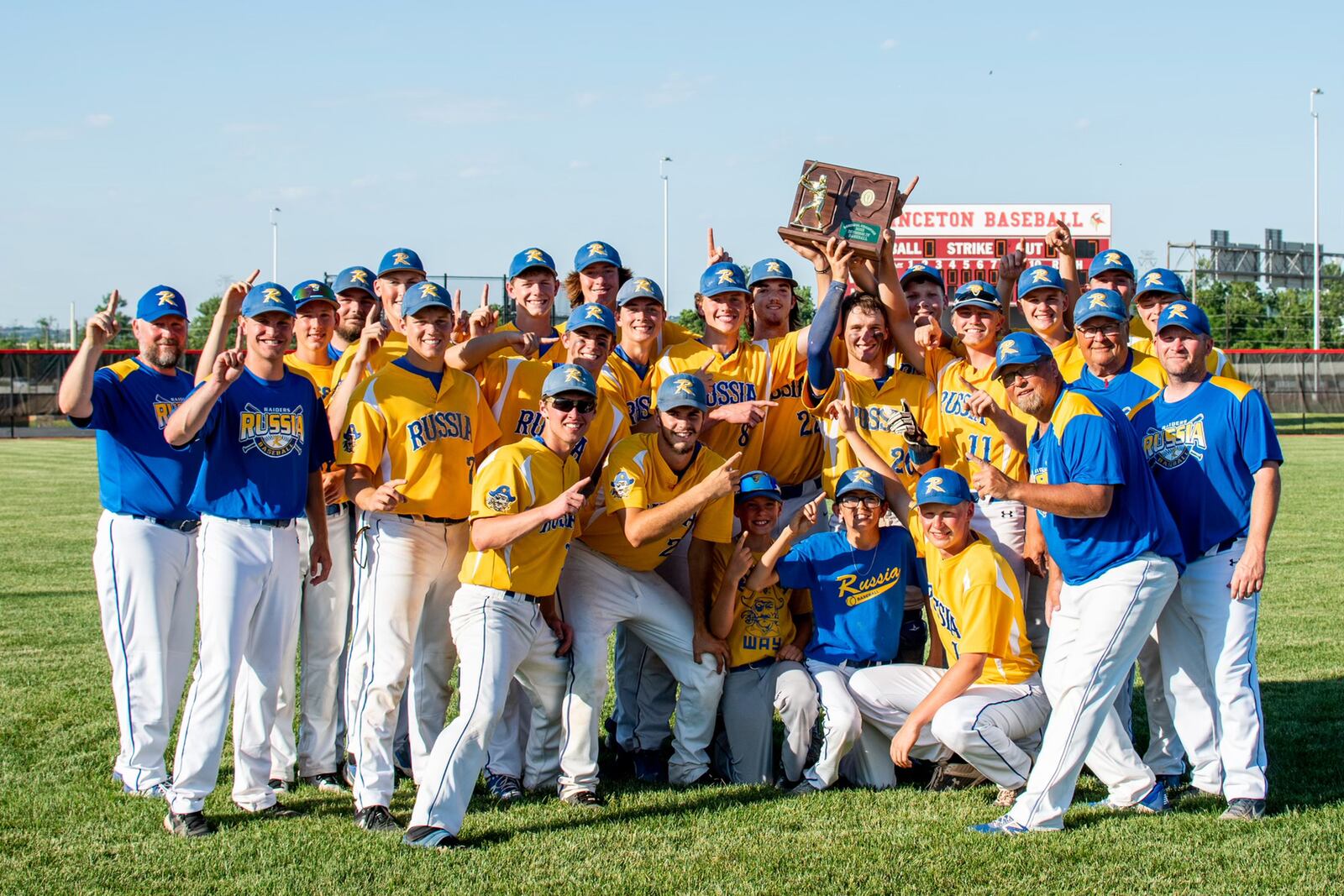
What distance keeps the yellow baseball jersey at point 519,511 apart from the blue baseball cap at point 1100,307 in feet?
8.25

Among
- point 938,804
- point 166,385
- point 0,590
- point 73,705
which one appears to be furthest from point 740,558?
point 0,590

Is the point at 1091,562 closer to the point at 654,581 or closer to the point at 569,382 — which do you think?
the point at 654,581

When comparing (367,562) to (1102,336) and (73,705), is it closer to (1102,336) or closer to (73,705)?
(73,705)

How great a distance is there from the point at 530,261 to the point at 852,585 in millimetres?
2404

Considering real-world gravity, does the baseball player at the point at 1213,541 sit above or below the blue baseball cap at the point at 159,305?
below

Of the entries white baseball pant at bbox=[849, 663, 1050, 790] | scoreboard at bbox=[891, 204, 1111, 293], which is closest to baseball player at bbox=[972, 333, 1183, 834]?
white baseball pant at bbox=[849, 663, 1050, 790]

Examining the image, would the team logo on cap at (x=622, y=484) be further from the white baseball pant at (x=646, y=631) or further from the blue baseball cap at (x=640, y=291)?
the blue baseball cap at (x=640, y=291)

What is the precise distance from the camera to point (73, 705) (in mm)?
7289

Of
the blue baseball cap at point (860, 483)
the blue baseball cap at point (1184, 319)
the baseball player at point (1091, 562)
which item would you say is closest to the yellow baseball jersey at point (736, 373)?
the blue baseball cap at point (860, 483)

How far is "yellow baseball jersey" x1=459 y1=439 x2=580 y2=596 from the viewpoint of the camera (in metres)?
5.34

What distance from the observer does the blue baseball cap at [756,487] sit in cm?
616

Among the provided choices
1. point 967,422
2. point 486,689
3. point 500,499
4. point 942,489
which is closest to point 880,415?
point 967,422

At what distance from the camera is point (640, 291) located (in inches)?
249

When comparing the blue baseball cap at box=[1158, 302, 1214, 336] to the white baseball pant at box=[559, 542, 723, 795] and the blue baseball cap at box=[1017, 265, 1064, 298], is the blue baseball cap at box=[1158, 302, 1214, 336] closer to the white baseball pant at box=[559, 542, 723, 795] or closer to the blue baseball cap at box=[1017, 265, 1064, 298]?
the blue baseball cap at box=[1017, 265, 1064, 298]
